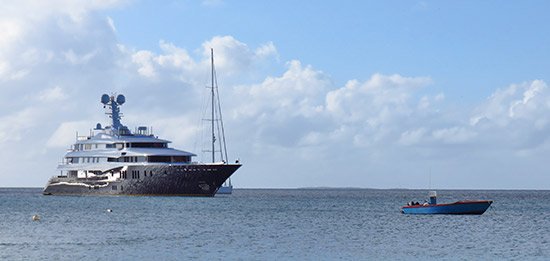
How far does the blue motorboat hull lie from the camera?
289 feet

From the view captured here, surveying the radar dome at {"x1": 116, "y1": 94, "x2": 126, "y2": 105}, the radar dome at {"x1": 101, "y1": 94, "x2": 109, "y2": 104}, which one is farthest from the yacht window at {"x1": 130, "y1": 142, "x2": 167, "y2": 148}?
the radar dome at {"x1": 101, "y1": 94, "x2": 109, "y2": 104}

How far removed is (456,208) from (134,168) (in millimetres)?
47075

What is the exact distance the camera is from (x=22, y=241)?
58.3 metres

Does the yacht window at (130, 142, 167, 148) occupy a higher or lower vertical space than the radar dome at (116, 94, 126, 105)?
lower

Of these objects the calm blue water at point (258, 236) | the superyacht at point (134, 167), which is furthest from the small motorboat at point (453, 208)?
the superyacht at point (134, 167)

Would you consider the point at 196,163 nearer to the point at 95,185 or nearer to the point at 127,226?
the point at 95,185

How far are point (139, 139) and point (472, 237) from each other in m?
66.5

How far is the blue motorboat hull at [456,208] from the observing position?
88.1 m

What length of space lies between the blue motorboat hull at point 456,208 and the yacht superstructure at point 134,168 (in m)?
33.0

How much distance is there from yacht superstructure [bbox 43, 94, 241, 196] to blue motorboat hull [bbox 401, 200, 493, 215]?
33.0 metres

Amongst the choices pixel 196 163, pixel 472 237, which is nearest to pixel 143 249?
pixel 472 237

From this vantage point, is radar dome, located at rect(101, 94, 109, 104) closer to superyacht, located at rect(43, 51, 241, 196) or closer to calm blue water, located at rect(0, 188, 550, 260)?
superyacht, located at rect(43, 51, 241, 196)

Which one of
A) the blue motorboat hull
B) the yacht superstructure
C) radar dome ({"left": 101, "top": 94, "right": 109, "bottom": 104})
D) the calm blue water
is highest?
radar dome ({"left": 101, "top": 94, "right": 109, "bottom": 104})

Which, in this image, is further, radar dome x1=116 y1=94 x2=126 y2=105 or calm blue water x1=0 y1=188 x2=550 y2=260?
radar dome x1=116 y1=94 x2=126 y2=105
